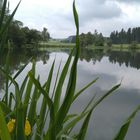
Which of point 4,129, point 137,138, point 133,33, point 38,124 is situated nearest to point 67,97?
point 4,129

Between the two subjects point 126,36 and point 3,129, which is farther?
point 126,36

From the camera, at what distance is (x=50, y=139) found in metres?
0.82

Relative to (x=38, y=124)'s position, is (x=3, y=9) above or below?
above

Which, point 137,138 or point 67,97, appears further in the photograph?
point 137,138

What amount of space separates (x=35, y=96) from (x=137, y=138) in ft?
24.9

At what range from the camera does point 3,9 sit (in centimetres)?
102

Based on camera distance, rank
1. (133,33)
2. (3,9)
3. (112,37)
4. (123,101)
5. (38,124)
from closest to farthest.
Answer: (3,9)
(38,124)
(123,101)
(133,33)
(112,37)

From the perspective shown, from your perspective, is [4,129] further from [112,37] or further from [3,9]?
[112,37]

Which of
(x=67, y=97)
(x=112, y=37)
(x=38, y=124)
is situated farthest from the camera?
(x=112, y=37)

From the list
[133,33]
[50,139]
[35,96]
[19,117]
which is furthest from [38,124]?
[133,33]

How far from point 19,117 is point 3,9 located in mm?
442

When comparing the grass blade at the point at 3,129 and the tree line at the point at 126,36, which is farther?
the tree line at the point at 126,36

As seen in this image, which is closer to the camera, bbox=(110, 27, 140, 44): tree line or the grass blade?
the grass blade

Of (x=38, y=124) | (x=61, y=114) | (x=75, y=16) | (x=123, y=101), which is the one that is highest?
(x=75, y=16)
